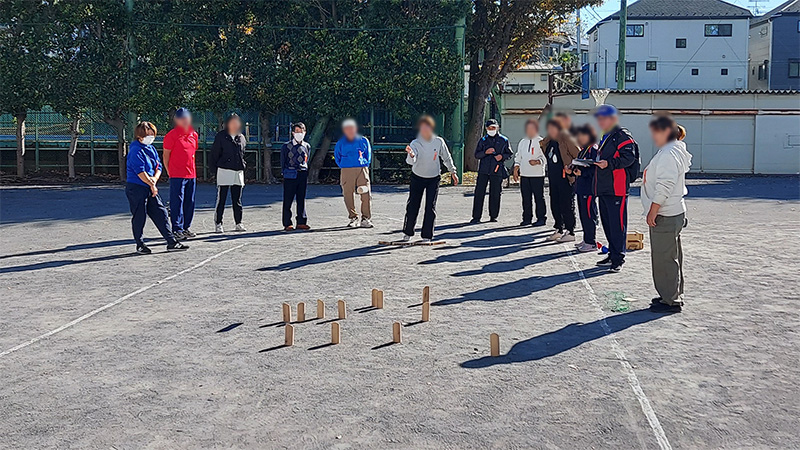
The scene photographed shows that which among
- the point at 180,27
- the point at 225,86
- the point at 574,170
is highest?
the point at 180,27

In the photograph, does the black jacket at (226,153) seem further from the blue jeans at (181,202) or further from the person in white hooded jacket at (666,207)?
the person in white hooded jacket at (666,207)

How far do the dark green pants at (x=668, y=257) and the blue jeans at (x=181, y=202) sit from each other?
795cm

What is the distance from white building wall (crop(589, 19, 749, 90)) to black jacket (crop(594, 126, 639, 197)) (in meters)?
51.0

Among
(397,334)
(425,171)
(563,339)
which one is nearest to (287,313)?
(397,334)

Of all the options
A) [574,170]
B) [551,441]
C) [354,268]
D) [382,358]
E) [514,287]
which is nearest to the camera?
[551,441]

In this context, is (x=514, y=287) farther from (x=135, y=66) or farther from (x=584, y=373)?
(x=135, y=66)

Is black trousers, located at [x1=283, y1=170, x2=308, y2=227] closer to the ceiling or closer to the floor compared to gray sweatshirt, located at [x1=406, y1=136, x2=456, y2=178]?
closer to the floor

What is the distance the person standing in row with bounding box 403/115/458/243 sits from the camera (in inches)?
508

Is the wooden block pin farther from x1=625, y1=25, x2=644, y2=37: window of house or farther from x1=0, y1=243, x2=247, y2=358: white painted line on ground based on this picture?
x1=625, y1=25, x2=644, y2=37: window of house

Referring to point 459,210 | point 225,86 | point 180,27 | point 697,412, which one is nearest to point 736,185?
point 459,210

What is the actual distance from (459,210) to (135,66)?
12791 millimetres

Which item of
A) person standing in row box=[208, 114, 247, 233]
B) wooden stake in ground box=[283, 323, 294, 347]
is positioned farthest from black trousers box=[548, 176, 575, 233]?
wooden stake in ground box=[283, 323, 294, 347]

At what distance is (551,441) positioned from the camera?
16.4 ft

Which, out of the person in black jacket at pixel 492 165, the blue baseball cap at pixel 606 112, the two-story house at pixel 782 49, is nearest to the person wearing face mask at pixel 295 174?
the person in black jacket at pixel 492 165
